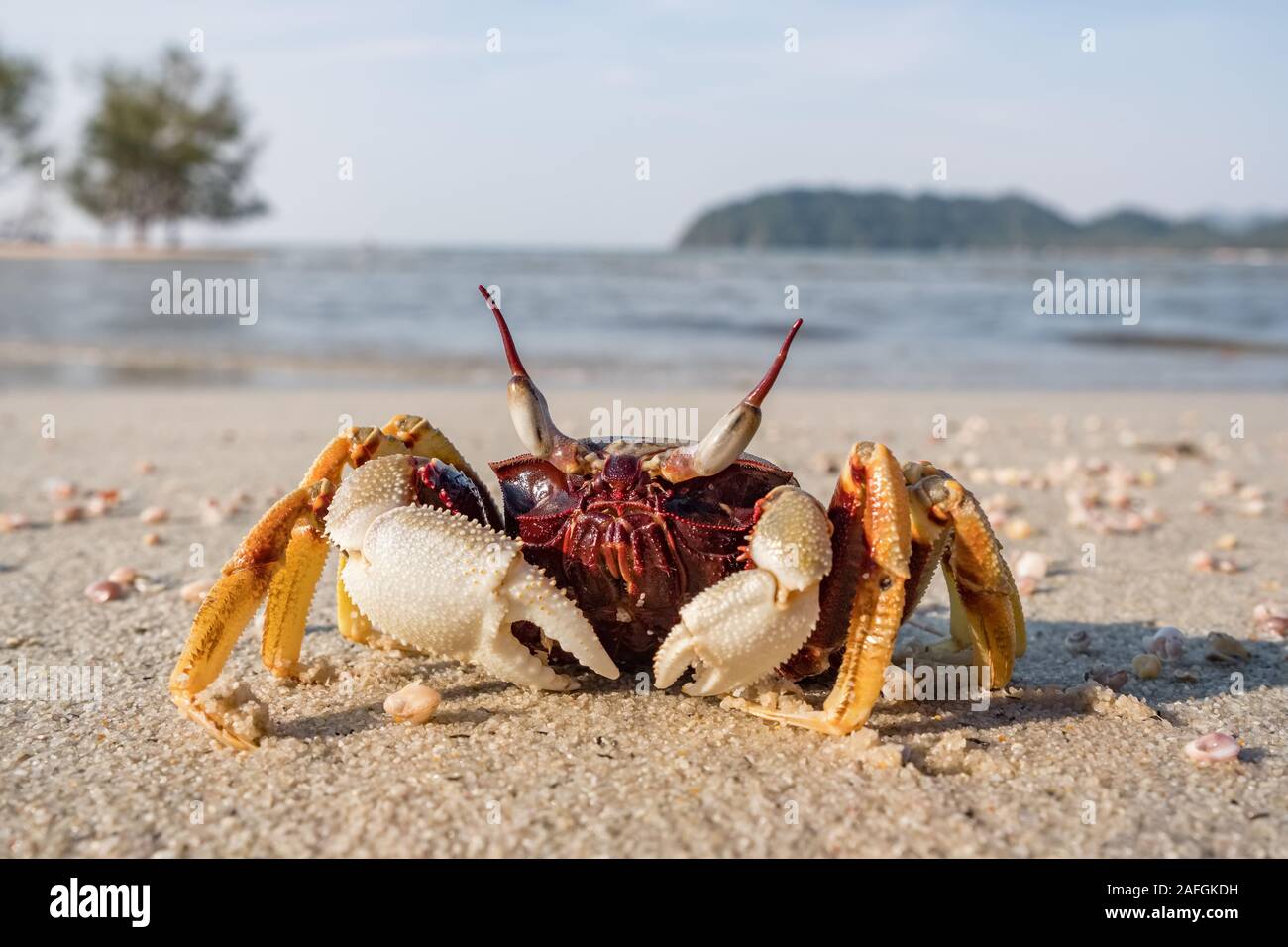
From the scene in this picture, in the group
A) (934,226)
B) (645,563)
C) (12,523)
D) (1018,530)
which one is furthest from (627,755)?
(934,226)

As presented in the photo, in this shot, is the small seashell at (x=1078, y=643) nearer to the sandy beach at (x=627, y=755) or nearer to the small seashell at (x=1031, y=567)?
the sandy beach at (x=627, y=755)

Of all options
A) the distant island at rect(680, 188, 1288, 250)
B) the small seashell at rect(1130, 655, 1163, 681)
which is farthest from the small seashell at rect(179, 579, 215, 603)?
the distant island at rect(680, 188, 1288, 250)

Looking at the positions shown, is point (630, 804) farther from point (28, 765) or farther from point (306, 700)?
point (28, 765)

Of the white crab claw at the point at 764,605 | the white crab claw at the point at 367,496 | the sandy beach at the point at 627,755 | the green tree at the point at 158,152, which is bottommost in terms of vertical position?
the sandy beach at the point at 627,755

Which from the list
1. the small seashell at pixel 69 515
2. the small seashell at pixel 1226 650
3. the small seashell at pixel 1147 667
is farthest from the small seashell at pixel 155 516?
the small seashell at pixel 1226 650
